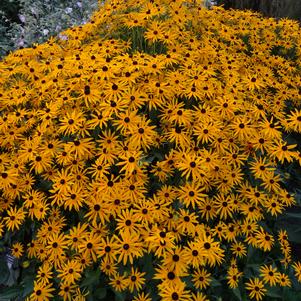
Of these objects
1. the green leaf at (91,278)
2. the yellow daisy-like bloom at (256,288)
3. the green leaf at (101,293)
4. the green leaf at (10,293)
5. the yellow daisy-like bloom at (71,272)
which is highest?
the yellow daisy-like bloom at (71,272)

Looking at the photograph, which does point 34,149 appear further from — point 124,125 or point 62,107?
point 124,125

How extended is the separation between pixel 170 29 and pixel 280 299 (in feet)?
7.68

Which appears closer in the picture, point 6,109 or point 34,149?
point 34,149

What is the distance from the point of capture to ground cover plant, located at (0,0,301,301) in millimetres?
2375

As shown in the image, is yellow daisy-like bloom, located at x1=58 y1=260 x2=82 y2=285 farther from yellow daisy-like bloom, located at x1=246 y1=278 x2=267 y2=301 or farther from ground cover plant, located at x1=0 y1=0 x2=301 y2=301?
yellow daisy-like bloom, located at x1=246 y1=278 x2=267 y2=301

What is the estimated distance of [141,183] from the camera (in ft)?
8.06

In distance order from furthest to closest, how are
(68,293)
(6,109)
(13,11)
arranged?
(13,11), (6,109), (68,293)

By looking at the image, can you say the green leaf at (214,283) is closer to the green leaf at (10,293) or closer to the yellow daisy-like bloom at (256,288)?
the yellow daisy-like bloom at (256,288)

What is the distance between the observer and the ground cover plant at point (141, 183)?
2375 mm

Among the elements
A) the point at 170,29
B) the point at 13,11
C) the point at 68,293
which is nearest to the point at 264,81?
the point at 170,29

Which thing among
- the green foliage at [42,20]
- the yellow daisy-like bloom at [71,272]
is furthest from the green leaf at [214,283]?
the green foliage at [42,20]

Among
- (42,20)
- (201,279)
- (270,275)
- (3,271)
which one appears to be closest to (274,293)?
(270,275)

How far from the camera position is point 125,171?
265 centimetres

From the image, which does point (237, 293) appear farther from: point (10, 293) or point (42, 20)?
point (42, 20)
